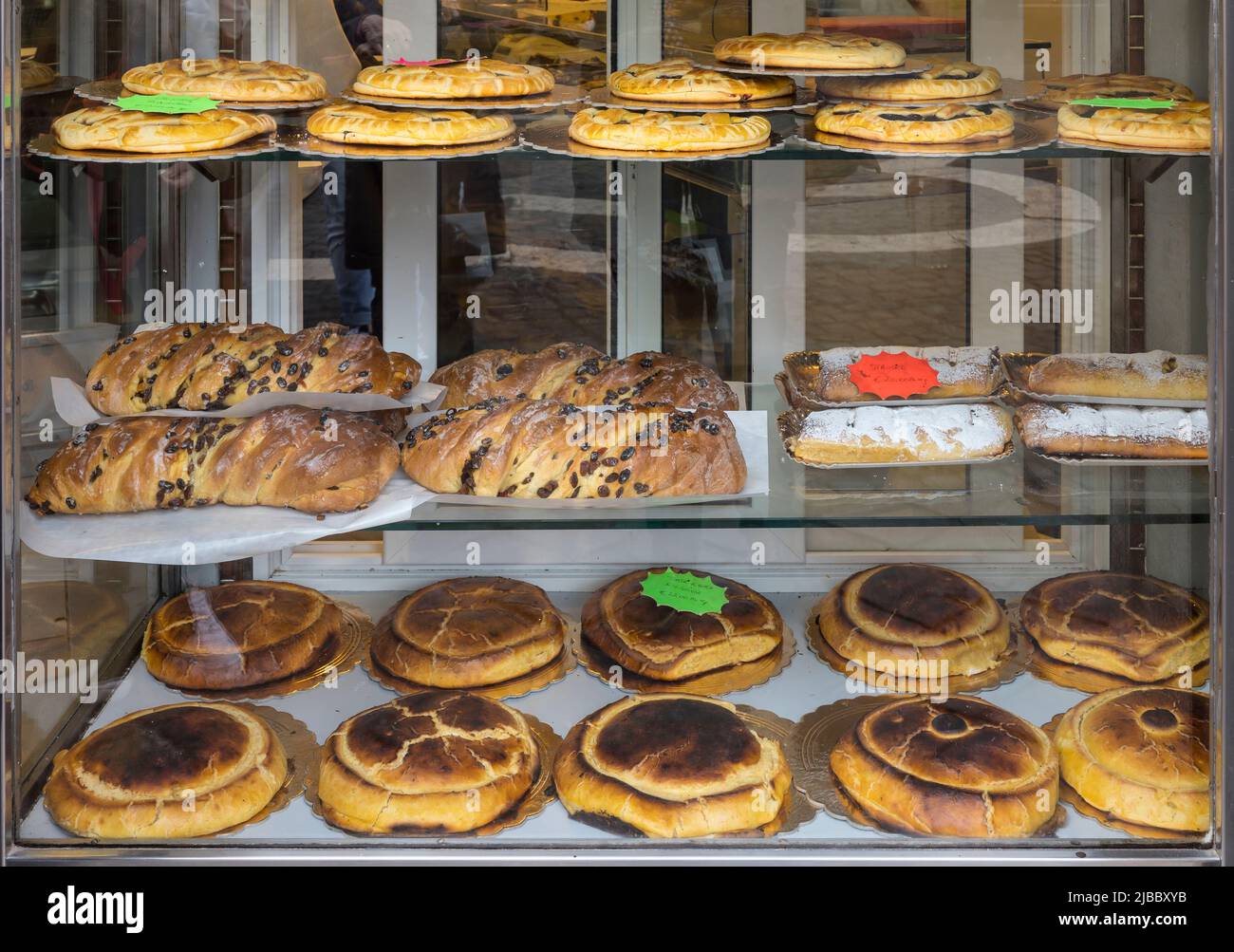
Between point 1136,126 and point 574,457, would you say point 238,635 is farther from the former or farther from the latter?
point 1136,126

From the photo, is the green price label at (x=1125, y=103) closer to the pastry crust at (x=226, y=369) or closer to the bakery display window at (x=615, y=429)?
the bakery display window at (x=615, y=429)

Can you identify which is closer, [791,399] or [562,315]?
[791,399]

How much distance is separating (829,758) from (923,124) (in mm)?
1125

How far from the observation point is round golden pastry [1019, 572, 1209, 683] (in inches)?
87.4

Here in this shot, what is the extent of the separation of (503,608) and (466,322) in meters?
0.61

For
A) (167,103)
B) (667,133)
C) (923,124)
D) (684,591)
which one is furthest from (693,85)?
(684,591)

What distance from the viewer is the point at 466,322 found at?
2.50 m

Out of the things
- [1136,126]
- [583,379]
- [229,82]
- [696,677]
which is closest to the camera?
[1136,126]

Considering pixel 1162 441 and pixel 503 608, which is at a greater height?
pixel 1162 441

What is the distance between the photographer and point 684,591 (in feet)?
8.43

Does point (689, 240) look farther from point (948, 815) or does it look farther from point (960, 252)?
point (948, 815)

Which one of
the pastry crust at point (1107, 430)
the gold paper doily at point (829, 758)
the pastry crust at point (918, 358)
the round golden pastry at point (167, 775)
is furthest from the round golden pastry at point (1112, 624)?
the round golden pastry at point (167, 775)
